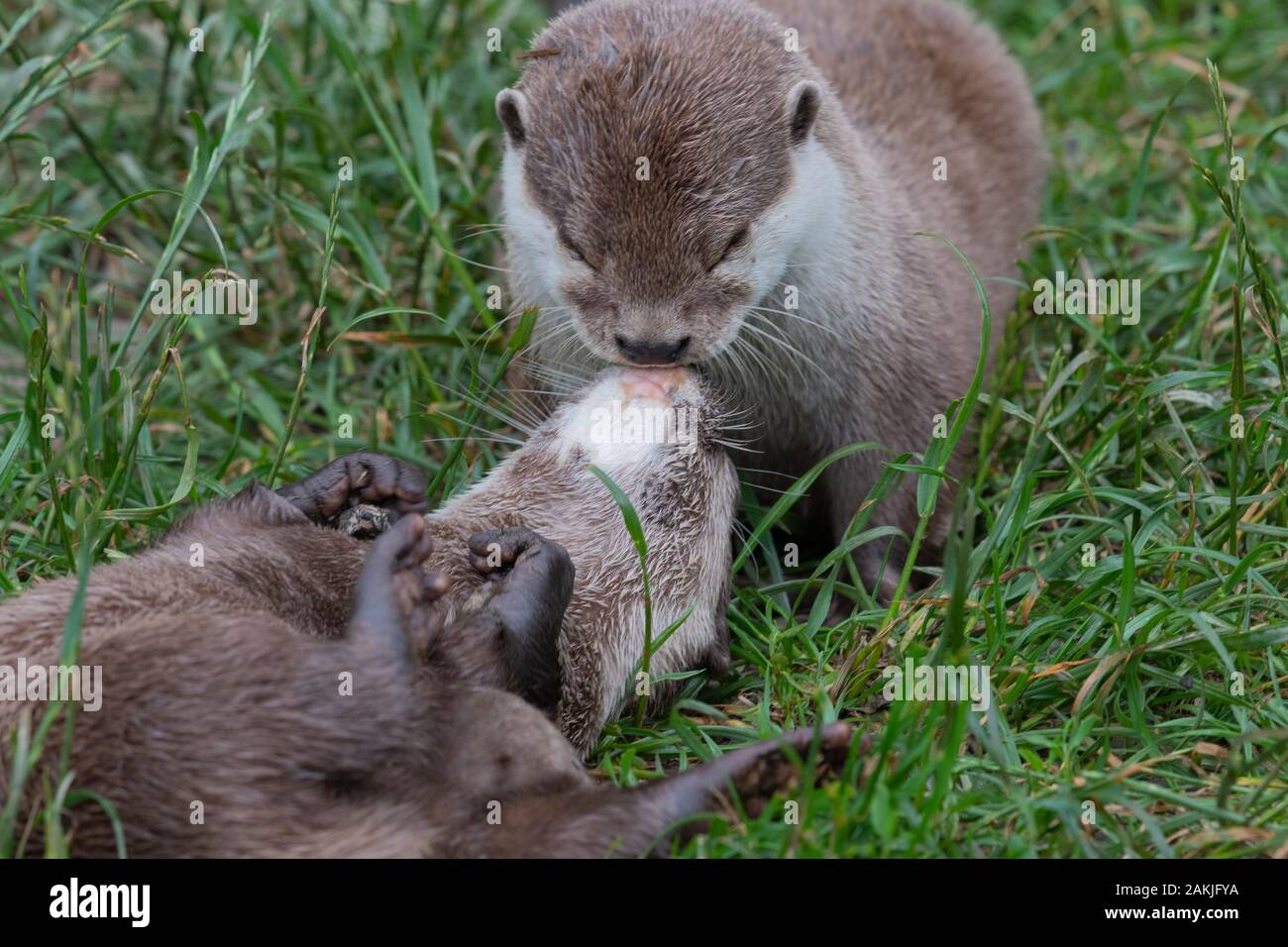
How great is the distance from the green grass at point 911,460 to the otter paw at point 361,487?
199mm

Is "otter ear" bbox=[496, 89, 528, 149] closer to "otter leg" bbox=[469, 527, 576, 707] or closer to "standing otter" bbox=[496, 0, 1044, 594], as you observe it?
"standing otter" bbox=[496, 0, 1044, 594]

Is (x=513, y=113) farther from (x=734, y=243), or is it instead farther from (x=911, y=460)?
(x=911, y=460)

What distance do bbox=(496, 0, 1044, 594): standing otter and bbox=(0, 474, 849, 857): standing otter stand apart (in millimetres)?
737

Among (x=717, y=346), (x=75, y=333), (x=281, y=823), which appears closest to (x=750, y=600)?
(x=717, y=346)

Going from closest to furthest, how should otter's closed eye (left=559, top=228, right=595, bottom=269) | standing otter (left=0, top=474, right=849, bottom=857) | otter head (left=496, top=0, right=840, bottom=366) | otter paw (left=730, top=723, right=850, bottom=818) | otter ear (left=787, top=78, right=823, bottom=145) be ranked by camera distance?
standing otter (left=0, top=474, right=849, bottom=857), otter paw (left=730, top=723, right=850, bottom=818), otter head (left=496, top=0, right=840, bottom=366), otter's closed eye (left=559, top=228, right=595, bottom=269), otter ear (left=787, top=78, right=823, bottom=145)

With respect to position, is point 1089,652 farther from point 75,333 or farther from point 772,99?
point 75,333

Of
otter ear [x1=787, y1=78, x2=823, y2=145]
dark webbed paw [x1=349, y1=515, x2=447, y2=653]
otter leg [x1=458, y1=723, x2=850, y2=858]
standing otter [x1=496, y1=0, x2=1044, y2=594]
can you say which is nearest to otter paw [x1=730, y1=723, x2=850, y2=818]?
otter leg [x1=458, y1=723, x2=850, y2=858]

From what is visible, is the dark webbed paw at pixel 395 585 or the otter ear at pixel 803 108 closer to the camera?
the dark webbed paw at pixel 395 585

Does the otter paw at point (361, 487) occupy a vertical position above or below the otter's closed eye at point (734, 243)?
below

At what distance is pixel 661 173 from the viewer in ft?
9.84

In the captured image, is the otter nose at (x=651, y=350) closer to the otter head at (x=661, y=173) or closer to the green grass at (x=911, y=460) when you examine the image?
the otter head at (x=661, y=173)

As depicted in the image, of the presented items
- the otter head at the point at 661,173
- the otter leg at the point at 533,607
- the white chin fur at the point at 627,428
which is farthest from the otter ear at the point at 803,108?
the otter leg at the point at 533,607

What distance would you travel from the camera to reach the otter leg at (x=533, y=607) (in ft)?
9.29

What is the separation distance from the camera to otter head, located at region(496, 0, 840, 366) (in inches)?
119
